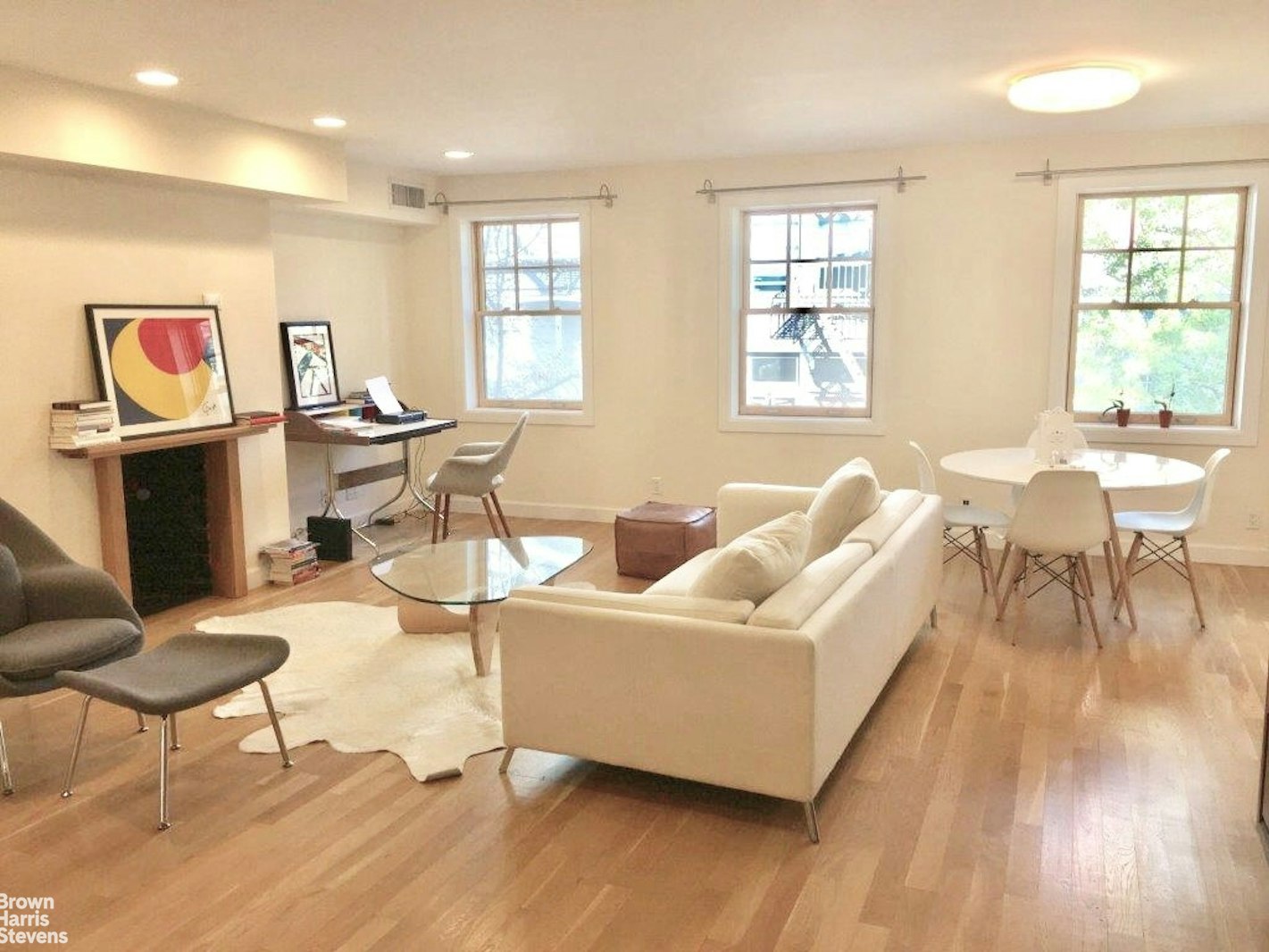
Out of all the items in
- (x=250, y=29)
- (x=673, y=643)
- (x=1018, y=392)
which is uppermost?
(x=250, y=29)

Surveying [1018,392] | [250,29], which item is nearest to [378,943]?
[250,29]

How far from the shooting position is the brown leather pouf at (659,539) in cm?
534

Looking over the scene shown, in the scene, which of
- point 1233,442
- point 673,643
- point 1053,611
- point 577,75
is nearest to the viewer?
point 673,643

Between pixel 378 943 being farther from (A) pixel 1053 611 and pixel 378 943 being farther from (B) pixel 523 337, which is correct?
(B) pixel 523 337

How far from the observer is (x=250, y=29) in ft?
11.3

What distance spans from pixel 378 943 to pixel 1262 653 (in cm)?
377

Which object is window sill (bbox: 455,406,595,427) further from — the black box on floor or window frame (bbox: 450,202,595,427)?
the black box on floor

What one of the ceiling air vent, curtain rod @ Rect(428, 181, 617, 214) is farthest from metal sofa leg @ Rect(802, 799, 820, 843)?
the ceiling air vent

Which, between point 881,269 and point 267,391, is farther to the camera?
point 881,269

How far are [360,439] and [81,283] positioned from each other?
1.67m

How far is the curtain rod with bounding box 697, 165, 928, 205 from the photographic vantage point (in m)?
5.94

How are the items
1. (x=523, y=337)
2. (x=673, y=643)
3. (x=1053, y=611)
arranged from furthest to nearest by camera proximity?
(x=523, y=337)
(x=1053, y=611)
(x=673, y=643)

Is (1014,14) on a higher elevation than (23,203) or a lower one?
higher

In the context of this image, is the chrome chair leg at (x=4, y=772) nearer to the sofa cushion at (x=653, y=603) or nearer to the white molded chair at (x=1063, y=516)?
the sofa cushion at (x=653, y=603)
